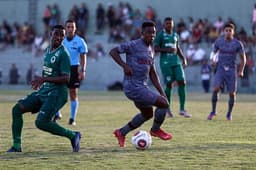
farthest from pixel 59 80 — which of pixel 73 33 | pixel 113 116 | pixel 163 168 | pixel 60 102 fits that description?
pixel 113 116

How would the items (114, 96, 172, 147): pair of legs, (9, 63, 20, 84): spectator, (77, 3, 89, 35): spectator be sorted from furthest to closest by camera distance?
(77, 3, 89, 35): spectator < (9, 63, 20, 84): spectator < (114, 96, 172, 147): pair of legs

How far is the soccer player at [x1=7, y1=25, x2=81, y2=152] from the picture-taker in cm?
1149

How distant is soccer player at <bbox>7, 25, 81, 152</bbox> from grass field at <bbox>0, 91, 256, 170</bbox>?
34cm

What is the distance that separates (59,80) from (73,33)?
18.1 ft

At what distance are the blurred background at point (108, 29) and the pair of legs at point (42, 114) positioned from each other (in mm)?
26764

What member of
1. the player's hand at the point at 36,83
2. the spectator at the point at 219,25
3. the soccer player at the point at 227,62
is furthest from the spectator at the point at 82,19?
the player's hand at the point at 36,83

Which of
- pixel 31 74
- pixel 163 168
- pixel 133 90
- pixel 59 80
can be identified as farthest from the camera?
pixel 31 74

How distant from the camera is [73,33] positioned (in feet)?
55.3

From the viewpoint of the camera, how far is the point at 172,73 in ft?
63.1

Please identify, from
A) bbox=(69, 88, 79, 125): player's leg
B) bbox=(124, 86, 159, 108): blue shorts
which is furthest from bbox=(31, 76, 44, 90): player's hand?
bbox=(69, 88, 79, 125): player's leg

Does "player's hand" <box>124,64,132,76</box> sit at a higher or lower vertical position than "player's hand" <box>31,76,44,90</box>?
higher

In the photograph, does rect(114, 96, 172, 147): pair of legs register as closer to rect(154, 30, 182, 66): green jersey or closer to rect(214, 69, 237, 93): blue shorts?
rect(214, 69, 237, 93): blue shorts

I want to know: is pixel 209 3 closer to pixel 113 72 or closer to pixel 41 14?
pixel 113 72

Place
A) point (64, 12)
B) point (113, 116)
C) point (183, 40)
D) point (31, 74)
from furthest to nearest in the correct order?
point (64, 12) → point (31, 74) → point (183, 40) → point (113, 116)
